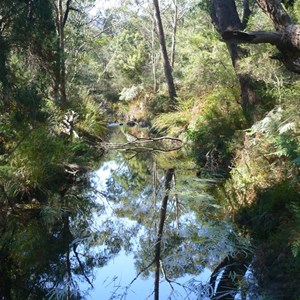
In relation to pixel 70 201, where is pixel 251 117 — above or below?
above

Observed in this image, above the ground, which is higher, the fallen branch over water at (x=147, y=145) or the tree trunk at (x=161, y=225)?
the fallen branch over water at (x=147, y=145)

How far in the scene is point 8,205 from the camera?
25.9 feet

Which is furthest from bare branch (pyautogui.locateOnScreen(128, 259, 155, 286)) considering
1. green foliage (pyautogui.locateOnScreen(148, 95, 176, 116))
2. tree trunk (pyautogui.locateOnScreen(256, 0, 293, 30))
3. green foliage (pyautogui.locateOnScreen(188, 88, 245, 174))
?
green foliage (pyautogui.locateOnScreen(148, 95, 176, 116))

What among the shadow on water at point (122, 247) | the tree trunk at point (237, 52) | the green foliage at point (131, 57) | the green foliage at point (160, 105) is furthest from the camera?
the green foliage at point (131, 57)

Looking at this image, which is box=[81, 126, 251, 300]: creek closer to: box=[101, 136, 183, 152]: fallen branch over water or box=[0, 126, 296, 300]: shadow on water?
box=[0, 126, 296, 300]: shadow on water

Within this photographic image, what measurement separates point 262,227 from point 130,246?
2193 mm

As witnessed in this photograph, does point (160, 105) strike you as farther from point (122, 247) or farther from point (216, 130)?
point (122, 247)

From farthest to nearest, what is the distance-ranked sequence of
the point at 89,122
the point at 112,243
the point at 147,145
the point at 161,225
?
the point at 89,122 < the point at 147,145 < the point at 161,225 < the point at 112,243

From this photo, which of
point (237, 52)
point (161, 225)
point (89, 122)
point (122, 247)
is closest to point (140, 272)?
point (122, 247)

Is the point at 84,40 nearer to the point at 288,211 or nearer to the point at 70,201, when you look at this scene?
the point at 70,201

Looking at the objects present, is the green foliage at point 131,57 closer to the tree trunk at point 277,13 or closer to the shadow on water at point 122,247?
the shadow on water at point 122,247

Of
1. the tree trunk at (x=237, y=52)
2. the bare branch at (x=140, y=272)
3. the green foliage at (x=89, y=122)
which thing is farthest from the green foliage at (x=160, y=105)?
the bare branch at (x=140, y=272)

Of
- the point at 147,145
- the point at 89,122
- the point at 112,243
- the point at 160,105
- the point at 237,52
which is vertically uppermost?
the point at 160,105

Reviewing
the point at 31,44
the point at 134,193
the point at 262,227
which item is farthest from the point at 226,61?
the point at 262,227
